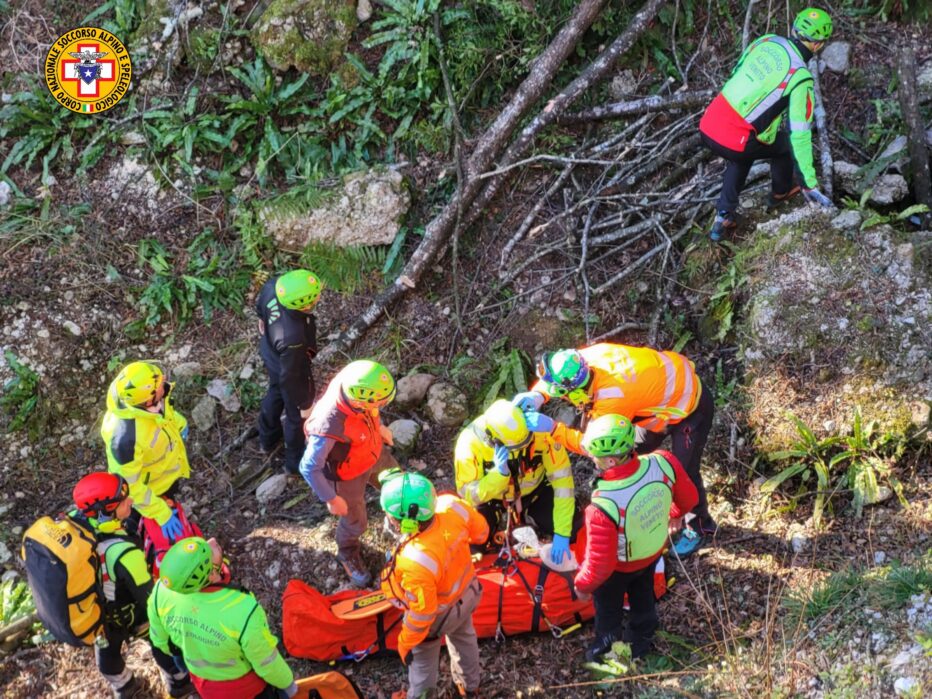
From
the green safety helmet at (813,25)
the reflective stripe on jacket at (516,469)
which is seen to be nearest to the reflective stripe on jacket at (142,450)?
the reflective stripe on jacket at (516,469)

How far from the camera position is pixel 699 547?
6.64 m

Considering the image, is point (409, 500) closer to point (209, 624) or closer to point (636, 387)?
point (209, 624)

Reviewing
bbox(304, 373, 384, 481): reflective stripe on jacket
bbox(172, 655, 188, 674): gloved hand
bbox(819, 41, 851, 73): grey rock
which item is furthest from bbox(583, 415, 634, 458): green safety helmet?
bbox(819, 41, 851, 73): grey rock

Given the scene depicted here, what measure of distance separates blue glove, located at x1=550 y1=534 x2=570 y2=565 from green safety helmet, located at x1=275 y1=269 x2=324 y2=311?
2767mm

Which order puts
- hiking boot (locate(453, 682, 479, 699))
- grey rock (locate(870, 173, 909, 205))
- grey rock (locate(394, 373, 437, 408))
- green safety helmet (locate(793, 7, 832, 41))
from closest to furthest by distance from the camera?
hiking boot (locate(453, 682, 479, 699)), green safety helmet (locate(793, 7, 832, 41)), grey rock (locate(870, 173, 909, 205)), grey rock (locate(394, 373, 437, 408))

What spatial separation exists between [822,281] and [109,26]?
8360mm

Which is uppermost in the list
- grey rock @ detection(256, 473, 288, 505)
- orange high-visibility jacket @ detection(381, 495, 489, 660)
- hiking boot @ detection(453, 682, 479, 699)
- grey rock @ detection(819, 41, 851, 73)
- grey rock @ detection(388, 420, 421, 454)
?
grey rock @ detection(819, 41, 851, 73)

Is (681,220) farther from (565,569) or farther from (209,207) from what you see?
(209,207)

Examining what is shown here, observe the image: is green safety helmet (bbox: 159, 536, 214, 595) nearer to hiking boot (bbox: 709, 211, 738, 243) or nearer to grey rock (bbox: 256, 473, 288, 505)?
grey rock (bbox: 256, 473, 288, 505)

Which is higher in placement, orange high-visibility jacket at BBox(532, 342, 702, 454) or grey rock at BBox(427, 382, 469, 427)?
orange high-visibility jacket at BBox(532, 342, 702, 454)

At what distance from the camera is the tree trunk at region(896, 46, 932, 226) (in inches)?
293

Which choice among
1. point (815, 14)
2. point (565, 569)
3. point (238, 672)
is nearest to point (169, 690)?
point (238, 672)

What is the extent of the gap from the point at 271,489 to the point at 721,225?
15.9 feet

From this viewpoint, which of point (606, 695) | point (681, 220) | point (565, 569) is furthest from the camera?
point (681, 220)
